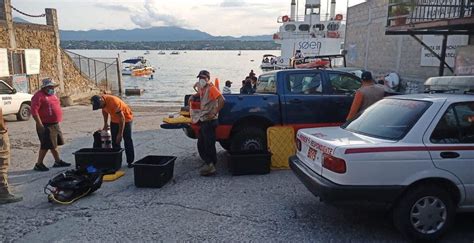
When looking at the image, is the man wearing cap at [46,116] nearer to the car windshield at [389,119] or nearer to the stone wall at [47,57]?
the car windshield at [389,119]

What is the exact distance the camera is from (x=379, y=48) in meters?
18.3

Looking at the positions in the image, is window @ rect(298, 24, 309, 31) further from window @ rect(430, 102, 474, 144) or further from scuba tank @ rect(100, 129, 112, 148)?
window @ rect(430, 102, 474, 144)

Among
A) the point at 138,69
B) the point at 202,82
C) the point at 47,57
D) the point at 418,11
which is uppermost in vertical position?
the point at 418,11

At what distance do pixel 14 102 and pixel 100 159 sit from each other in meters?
8.62

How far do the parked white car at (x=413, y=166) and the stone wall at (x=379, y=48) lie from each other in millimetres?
9315

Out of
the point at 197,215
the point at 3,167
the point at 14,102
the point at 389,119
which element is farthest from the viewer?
the point at 14,102

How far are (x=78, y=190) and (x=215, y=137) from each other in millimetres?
2313

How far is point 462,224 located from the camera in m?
4.52

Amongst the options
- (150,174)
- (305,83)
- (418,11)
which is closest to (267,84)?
(305,83)

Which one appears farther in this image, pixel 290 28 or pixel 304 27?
pixel 290 28

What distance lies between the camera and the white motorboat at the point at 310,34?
38688mm

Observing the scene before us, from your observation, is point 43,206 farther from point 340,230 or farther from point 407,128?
point 407,128

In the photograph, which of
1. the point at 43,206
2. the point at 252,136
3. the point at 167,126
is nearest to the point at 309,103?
the point at 252,136

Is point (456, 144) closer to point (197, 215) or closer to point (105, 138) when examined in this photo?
point (197, 215)
